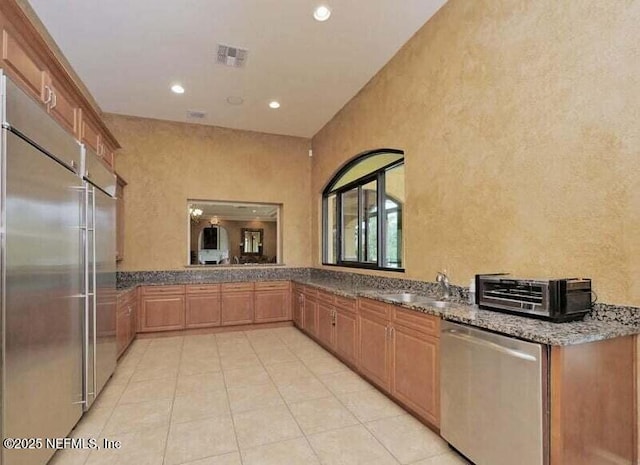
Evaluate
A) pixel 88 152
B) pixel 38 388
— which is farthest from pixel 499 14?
pixel 38 388

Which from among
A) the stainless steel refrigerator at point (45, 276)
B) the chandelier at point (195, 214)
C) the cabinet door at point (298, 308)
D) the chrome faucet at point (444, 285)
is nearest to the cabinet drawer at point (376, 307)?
the chrome faucet at point (444, 285)

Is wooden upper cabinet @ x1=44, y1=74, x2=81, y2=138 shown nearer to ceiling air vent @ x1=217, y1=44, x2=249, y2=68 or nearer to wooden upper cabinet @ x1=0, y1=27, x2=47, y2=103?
wooden upper cabinet @ x1=0, y1=27, x2=47, y2=103

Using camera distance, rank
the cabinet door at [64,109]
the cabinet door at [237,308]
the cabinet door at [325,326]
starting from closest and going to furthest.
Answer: the cabinet door at [64,109]
the cabinet door at [325,326]
the cabinet door at [237,308]

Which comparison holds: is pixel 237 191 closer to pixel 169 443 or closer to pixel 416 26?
pixel 416 26

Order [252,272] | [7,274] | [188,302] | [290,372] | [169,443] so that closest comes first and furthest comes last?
[7,274], [169,443], [290,372], [188,302], [252,272]

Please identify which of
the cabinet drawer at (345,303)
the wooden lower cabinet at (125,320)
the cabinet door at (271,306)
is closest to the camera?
the cabinet drawer at (345,303)

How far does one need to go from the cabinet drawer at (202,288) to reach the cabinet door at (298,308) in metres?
1.28

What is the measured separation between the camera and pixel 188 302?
534 centimetres

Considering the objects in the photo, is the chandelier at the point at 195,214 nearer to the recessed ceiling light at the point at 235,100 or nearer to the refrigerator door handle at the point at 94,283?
the recessed ceiling light at the point at 235,100

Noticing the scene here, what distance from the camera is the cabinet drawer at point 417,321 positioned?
2.42 meters

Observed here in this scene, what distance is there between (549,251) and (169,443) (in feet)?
9.49

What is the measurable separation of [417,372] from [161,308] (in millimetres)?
4091

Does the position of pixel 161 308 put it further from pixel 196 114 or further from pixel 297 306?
pixel 196 114

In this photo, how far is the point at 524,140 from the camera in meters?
2.35
